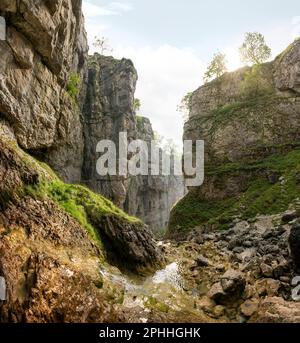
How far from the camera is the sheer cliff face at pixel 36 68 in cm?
2120

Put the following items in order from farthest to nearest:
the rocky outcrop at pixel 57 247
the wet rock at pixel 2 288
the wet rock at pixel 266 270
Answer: the wet rock at pixel 266 270, the rocky outcrop at pixel 57 247, the wet rock at pixel 2 288

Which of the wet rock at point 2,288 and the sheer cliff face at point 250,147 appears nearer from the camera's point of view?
the wet rock at point 2,288

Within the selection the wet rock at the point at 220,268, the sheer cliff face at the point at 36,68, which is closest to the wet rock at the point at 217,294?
Answer: the wet rock at the point at 220,268

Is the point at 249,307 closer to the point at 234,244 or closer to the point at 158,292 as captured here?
the point at 158,292

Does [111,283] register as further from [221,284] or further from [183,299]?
[221,284]

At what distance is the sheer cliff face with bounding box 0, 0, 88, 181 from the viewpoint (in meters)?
21.2

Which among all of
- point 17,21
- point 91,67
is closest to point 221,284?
point 17,21

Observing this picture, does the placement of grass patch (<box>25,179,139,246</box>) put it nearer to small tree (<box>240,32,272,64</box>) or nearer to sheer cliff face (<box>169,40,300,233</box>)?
sheer cliff face (<box>169,40,300,233</box>)

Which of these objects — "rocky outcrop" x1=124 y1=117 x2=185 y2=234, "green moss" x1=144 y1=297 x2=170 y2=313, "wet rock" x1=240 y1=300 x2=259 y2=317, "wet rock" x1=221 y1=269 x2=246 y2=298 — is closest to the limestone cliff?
"green moss" x1=144 y1=297 x2=170 y2=313

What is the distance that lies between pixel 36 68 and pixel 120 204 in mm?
32314

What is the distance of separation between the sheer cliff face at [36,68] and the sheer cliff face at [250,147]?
18.5 m

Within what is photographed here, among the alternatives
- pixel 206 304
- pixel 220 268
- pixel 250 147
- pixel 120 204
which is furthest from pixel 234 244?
pixel 120 204

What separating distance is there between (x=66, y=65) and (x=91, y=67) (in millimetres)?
27203

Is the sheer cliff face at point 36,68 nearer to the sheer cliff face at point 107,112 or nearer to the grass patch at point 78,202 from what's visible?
the grass patch at point 78,202
